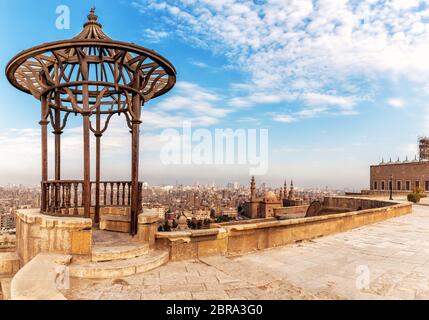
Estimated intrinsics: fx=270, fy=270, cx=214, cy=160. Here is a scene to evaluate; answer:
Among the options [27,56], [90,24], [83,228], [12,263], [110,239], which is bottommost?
[12,263]

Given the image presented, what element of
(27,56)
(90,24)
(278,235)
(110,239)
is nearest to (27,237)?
(110,239)

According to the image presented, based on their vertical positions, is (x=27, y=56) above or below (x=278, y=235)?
above

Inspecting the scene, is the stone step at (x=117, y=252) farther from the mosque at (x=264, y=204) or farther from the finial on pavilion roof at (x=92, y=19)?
the mosque at (x=264, y=204)

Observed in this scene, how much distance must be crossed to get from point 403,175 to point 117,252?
5321 cm

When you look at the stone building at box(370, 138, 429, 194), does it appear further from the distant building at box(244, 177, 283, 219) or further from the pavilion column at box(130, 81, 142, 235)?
the pavilion column at box(130, 81, 142, 235)

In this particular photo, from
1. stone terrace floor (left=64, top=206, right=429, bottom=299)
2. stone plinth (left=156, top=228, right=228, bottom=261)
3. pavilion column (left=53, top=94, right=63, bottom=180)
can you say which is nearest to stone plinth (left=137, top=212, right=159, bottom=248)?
stone plinth (left=156, top=228, right=228, bottom=261)

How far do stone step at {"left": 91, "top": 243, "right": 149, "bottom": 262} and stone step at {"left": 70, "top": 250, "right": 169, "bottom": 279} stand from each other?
0.29ft

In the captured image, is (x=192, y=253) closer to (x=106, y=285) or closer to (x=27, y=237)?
(x=106, y=285)

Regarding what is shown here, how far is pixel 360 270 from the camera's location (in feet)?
16.7

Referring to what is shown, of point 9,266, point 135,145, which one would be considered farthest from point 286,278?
point 9,266

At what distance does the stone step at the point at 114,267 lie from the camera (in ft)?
14.3

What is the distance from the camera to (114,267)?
445 centimetres

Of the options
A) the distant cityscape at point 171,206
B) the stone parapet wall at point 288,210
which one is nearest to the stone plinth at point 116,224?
the distant cityscape at point 171,206
